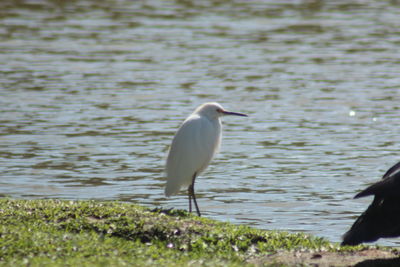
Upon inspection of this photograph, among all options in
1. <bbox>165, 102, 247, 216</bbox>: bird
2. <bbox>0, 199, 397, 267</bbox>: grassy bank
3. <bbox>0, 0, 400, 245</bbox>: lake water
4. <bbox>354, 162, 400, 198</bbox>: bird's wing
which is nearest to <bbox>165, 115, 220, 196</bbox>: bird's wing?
<bbox>165, 102, 247, 216</bbox>: bird

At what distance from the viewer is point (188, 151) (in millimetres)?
9750

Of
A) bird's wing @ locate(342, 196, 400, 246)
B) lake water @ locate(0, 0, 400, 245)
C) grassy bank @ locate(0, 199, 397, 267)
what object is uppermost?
bird's wing @ locate(342, 196, 400, 246)

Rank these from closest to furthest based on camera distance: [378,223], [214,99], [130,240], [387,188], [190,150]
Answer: [387,188]
[378,223]
[130,240]
[190,150]
[214,99]

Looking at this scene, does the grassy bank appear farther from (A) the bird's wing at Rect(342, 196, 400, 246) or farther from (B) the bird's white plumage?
(B) the bird's white plumage

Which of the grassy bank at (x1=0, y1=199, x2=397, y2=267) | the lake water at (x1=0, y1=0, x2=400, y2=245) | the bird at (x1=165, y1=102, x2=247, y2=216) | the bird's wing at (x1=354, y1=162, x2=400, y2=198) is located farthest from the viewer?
the lake water at (x1=0, y1=0, x2=400, y2=245)

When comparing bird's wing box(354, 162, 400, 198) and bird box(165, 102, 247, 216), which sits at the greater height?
bird's wing box(354, 162, 400, 198)

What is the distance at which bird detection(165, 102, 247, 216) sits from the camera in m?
9.75

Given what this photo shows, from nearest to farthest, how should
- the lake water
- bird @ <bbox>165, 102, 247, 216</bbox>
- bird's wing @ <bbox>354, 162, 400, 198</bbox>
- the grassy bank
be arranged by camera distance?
the grassy bank, bird's wing @ <bbox>354, 162, 400, 198</bbox>, bird @ <bbox>165, 102, 247, 216</bbox>, the lake water

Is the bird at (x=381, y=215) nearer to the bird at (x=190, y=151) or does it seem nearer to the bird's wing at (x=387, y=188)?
the bird's wing at (x=387, y=188)

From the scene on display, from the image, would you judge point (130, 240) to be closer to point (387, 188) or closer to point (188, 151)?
point (188, 151)

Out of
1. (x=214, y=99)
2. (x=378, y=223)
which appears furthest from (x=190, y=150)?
(x=214, y=99)

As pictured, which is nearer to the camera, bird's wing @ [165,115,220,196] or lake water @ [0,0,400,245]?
bird's wing @ [165,115,220,196]

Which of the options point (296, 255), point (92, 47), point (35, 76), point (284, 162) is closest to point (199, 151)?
point (296, 255)

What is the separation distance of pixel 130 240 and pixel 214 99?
970 cm
